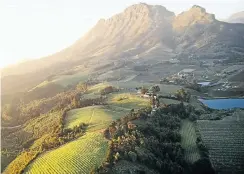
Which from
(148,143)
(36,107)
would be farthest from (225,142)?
(36,107)

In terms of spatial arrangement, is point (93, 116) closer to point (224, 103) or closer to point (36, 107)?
point (36, 107)

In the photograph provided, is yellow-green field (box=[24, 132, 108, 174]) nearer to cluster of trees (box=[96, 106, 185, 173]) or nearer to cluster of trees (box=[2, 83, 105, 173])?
cluster of trees (box=[96, 106, 185, 173])

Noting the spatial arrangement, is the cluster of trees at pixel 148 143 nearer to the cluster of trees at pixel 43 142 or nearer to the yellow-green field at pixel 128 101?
the cluster of trees at pixel 43 142

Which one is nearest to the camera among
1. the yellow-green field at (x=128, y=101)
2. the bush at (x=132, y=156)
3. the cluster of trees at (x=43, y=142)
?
the bush at (x=132, y=156)

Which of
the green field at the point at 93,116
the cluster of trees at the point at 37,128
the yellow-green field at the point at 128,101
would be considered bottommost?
the cluster of trees at the point at 37,128

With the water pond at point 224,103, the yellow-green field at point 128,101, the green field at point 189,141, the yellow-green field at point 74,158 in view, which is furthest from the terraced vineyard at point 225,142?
the yellow-green field at point 128,101

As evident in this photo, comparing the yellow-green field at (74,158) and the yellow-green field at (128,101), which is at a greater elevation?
the yellow-green field at (128,101)
